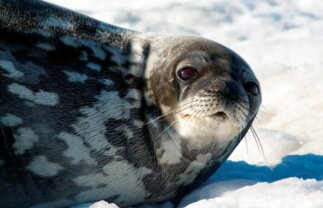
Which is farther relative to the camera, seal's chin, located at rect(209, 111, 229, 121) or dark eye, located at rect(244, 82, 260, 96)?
dark eye, located at rect(244, 82, 260, 96)

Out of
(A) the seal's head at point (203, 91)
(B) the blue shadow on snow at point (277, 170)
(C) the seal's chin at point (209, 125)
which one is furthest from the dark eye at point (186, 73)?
(B) the blue shadow on snow at point (277, 170)

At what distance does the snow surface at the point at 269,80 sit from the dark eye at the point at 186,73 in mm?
443

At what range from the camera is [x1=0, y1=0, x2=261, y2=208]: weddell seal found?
2453 millimetres

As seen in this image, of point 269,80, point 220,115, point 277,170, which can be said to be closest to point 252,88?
point 220,115

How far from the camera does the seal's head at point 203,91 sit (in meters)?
2.63

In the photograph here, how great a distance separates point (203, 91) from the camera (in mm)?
2654

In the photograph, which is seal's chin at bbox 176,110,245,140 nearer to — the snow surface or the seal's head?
the seal's head

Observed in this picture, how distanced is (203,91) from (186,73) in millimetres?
149

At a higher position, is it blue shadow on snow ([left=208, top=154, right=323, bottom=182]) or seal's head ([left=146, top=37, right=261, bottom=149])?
seal's head ([left=146, top=37, right=261, bottom=149])

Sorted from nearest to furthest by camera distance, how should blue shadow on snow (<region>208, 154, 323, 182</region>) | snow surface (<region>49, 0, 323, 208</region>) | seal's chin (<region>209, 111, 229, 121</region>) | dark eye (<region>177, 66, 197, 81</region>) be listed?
snow surface (<region>49, 0, 323, 208</region>) → seal's chin (<region>209, 111, 229, 121</region>) → dark eye (<region>177, 66, 197, 81</region>) → blue shadow on snow (<region>208, 154, 323, 182</region>)

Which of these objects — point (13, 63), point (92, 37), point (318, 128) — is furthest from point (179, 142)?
point (318, 128)

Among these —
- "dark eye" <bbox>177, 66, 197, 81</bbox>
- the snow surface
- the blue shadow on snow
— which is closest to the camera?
the snow surface

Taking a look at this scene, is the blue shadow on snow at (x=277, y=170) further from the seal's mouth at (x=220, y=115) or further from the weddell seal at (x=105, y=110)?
the seal's mouth at (x=220, y=115)

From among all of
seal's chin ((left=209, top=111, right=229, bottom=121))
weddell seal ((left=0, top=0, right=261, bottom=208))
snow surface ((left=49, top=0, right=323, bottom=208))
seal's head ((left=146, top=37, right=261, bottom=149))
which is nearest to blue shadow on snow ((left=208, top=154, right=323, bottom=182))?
snow surface ((left=49, top=0, right=323, bottom=208))
